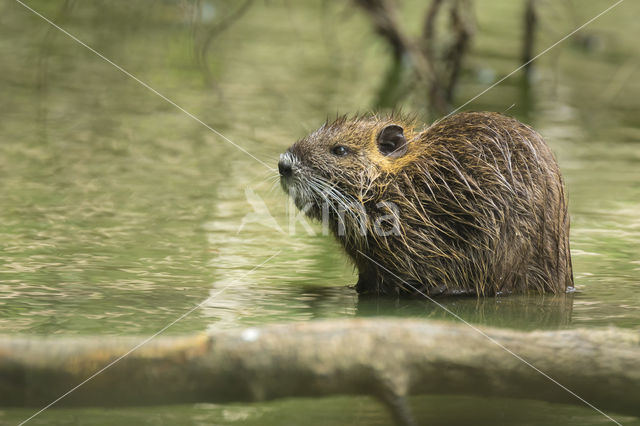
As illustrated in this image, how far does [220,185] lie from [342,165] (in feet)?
5.57

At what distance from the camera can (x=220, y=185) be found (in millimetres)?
5773

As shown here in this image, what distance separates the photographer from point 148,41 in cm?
990

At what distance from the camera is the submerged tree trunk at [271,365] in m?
2.59

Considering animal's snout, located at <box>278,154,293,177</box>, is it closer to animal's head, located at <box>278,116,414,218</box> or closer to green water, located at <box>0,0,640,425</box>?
animal's head, located at <box>278,116,414,218</box>

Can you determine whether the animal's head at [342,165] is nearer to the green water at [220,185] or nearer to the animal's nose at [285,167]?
the animal's nose at [285,167]

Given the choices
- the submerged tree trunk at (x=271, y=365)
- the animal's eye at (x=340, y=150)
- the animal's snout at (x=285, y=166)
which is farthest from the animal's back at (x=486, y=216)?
the submerged tree trunk at (x=271, y=365)

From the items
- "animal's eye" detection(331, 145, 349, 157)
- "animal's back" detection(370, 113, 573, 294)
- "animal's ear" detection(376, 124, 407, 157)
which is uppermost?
"animal's ear" detection(376, 124, 407, 157)

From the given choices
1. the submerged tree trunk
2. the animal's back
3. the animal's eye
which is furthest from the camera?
the animal's eye

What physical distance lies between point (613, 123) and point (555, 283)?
4.45 m

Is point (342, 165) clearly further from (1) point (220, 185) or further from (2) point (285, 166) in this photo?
(1) point (220, 185)

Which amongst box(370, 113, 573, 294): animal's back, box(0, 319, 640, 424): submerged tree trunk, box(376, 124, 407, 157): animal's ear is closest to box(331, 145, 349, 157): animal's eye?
box(376, 124, 407, 157): animal's ear

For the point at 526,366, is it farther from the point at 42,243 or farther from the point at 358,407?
the point at 42,243

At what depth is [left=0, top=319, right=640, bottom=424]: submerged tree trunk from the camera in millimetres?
2588

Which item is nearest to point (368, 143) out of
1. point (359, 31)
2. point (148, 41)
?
point (148, 41)
